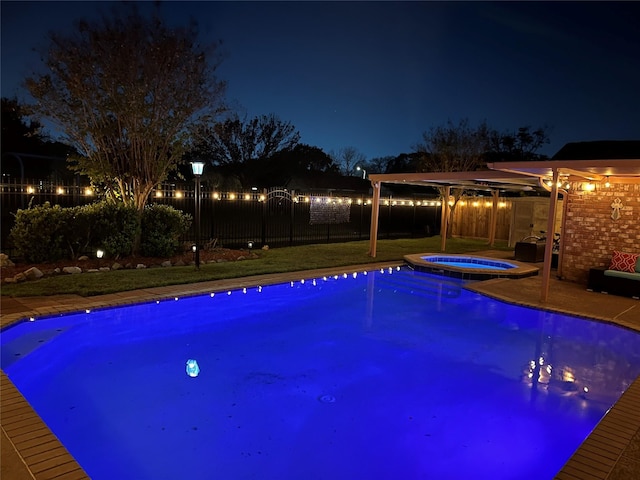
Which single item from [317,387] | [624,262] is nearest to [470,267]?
[624,262]

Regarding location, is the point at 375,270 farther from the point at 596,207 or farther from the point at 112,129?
the point at 112,129

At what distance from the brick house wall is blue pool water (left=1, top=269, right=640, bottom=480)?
11.8 feet

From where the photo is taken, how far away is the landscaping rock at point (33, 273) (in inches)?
353

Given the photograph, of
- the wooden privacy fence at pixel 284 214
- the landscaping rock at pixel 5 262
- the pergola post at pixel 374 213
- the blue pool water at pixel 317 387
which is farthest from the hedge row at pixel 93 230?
the pergola post at pixel 374 213

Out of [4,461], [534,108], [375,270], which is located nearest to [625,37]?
[534,108]

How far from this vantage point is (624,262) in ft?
33.2

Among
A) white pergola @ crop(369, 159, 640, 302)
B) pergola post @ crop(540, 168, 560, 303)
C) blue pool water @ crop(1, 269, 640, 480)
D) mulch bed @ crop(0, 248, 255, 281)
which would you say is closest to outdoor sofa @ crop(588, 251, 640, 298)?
white pergola @ crop(369, 159, 640, 302)

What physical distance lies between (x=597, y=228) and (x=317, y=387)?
8769 mm

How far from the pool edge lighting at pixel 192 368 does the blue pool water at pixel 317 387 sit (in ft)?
0.27

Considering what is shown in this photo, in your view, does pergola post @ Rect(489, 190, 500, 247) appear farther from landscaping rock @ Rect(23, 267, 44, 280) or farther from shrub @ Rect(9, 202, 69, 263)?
landscaping rock @ Rect(23, 267, 44, 280)

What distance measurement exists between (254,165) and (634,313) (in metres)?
25.7

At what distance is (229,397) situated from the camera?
5.21 meters

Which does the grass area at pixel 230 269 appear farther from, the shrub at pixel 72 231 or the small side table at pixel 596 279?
the small side table at pixel 596 279

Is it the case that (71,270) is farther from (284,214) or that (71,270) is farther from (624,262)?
(624,262)
